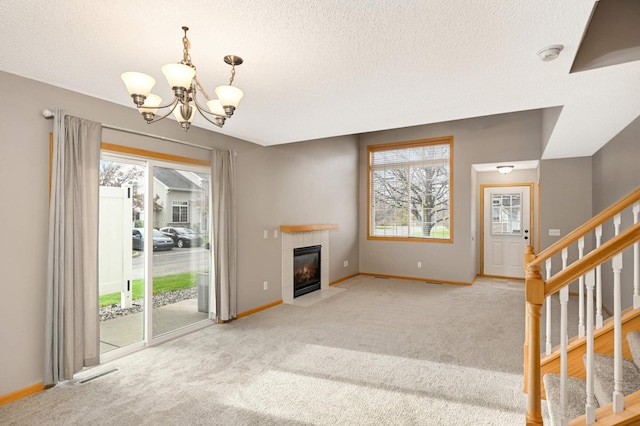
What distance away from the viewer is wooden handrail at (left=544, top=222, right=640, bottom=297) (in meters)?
1.59

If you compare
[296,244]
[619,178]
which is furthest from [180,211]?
[619,178]

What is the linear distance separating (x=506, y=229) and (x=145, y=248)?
6.95 m

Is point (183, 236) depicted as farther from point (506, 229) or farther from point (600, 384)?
point (506, 229)

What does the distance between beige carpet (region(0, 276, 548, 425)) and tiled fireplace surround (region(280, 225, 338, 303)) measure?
81cm

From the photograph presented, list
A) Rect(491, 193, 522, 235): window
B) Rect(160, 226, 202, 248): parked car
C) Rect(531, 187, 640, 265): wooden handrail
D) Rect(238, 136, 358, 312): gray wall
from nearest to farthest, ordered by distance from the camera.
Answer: Rect(531, 187, 640, 265): wooden handrail → Rect(160, 226, 202, 248): parked car → Rect(238, 136, 358, 312): gray wall → Rect(491, 193, 522, 235): window

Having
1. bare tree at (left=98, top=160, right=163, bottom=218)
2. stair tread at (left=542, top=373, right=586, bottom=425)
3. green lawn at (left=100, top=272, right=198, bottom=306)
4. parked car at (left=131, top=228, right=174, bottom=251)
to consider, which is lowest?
stair tread at (left=542, top=373, right=586, bottom=425)

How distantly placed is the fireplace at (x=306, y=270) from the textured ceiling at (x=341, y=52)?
3.02m

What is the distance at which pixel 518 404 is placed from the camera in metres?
2.56

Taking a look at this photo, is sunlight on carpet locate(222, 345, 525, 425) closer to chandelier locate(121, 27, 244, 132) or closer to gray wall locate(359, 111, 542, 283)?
chandelier locate(121, 27, 244, 132)

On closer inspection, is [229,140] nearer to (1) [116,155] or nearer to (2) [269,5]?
(1) [116,155]

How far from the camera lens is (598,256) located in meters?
1.65

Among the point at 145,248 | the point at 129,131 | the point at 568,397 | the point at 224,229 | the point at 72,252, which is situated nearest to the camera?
the point at 568,397

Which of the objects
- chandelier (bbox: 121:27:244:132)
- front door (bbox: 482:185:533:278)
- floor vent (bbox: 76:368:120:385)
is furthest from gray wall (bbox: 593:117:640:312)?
floor vent (bbox: 76:368:120:385)

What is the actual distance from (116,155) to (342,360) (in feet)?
9.72
